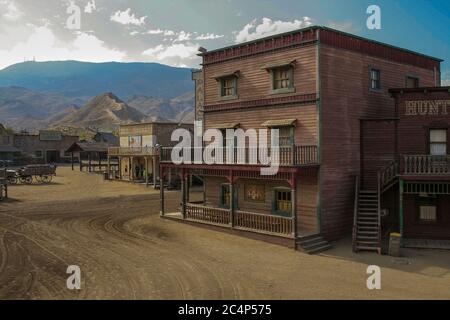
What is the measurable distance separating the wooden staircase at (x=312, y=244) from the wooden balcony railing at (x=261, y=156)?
3677 mm

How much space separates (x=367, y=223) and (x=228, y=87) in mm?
12023

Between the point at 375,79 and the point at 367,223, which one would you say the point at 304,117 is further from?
the point at 367,223

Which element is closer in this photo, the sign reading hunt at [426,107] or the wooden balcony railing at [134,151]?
the sign reading hunt at [426,107]

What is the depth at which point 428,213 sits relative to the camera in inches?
830

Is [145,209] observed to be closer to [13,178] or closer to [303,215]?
[303,215]

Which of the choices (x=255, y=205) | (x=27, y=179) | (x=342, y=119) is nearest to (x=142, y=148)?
(x=27, y=179)

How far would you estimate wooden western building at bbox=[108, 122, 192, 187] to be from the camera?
1822 inches

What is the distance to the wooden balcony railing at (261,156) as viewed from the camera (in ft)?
66.4

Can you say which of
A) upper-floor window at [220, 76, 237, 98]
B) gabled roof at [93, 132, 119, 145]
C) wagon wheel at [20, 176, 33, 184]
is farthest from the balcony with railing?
gabled roof at [93, 132, 119, 145]

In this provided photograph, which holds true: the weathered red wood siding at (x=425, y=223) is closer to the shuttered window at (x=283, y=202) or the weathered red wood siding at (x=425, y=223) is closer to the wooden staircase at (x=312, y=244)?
the wooden staircase at (x=312, y=244)

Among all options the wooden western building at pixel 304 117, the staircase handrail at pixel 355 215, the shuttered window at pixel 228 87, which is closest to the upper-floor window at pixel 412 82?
the wooden western building at pixel 304 117

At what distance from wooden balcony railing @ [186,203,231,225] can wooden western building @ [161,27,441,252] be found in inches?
2.3

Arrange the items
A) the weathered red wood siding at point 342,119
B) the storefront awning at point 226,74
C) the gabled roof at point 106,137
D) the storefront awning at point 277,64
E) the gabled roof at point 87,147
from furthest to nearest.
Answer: the gabled roof at point 106,137, the gabled roof at point 87,147, the storefront awning at point 226,74, the storefront awning at point 277,64, the weathered red wood siding at point 342,119
